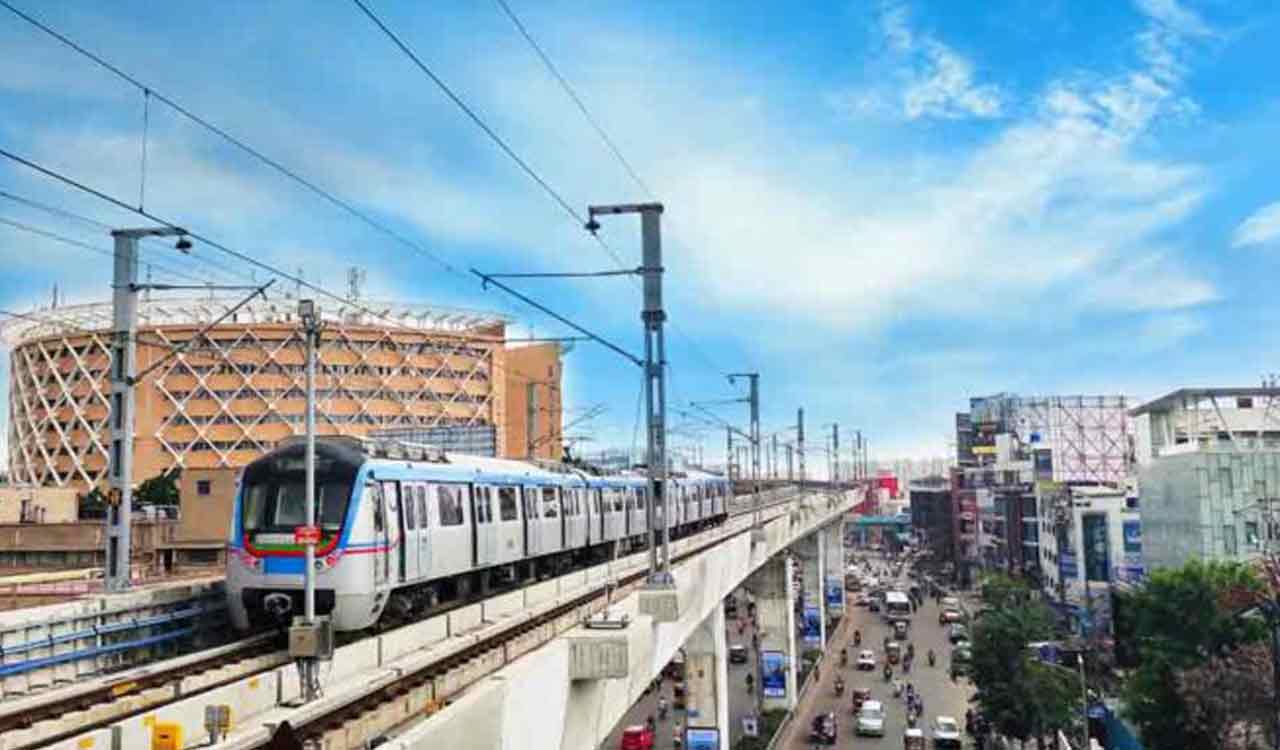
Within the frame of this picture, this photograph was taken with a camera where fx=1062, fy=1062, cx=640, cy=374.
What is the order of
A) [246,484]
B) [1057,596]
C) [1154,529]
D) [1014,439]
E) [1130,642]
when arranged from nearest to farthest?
[246,484]
[1130,642]
[1154,529]
[1057,596]
[1014,439]

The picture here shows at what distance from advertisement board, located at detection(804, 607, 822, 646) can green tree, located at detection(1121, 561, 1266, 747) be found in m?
37.0

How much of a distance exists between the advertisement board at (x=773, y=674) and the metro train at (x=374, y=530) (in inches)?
1189

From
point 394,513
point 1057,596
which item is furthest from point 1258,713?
point 1057,596

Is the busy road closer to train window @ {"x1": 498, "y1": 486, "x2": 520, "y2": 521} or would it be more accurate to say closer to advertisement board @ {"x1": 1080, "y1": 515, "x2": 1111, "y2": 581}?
advertisement board @ {"x1": 1080, "y1": 515, "x2": 1111, "y2": 581}

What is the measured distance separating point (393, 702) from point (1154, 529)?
46.3 metres

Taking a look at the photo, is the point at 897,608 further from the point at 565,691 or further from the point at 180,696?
the point at 180,696

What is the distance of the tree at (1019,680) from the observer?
38094 mm

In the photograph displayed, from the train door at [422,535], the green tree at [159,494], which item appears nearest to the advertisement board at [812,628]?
the green tree at [159,494]

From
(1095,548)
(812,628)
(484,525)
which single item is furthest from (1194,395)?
(484,525)

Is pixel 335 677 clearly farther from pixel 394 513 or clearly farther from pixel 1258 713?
pixel 1258 713

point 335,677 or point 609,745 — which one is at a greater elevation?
point 335,677

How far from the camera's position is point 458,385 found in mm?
105750

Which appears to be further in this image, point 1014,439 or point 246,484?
point 1014,439

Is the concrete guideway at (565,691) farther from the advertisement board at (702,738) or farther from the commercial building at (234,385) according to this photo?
the commercial building at (234,385)
